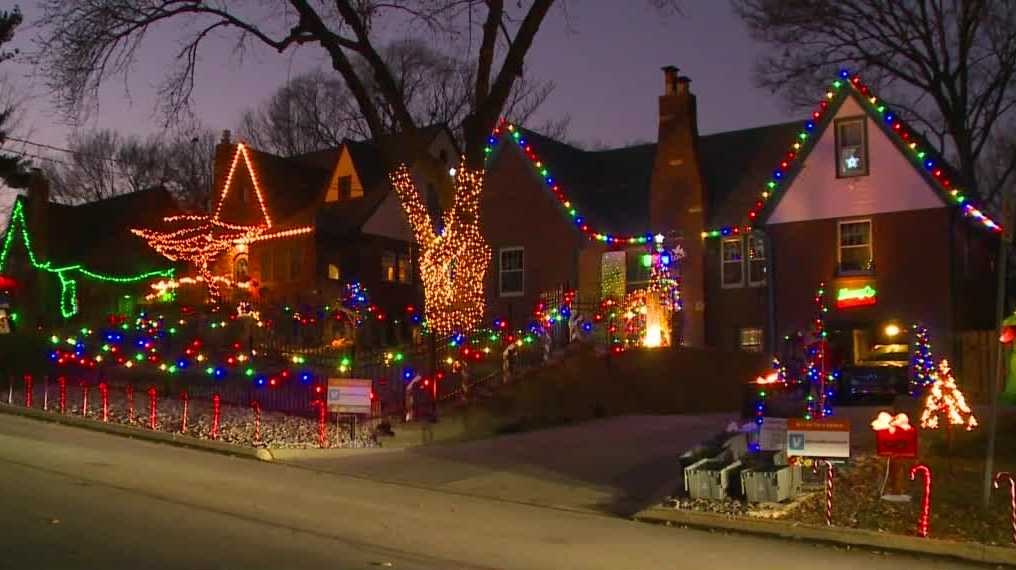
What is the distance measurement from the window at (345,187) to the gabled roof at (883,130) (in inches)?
583

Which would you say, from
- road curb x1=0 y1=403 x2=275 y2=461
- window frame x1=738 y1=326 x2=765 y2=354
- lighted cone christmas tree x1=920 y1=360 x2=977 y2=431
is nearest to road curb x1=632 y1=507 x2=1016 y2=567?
lighted cone christmas tree x1=920 y1=360 x2=977 y2=431

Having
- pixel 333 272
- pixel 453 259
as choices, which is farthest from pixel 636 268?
pixel 333 272

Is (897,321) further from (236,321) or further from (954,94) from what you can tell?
(236,321)

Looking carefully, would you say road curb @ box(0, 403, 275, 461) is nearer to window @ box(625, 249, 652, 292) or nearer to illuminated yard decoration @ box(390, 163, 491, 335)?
illuminated yard decoration @ box(390, 163, 491, 335)

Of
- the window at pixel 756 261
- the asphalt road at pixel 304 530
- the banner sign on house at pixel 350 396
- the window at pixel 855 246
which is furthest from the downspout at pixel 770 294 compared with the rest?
the asphalt road at pixel 304 530

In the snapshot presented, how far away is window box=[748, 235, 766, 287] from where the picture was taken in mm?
28312

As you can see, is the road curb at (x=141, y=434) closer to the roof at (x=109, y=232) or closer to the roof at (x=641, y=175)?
the roof at (x=641, y=175)

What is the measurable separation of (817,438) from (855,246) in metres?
15.2

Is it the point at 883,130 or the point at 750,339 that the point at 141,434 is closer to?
the point at 750,339

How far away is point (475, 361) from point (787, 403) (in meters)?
6.72

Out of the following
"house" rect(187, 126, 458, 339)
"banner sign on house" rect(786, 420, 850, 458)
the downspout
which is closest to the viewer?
"banner sign on house" rect(786, 420, 850, 458)

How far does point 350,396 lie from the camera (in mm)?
18172

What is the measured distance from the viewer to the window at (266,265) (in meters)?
36.3

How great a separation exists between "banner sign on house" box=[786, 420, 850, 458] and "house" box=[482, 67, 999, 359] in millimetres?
10981
